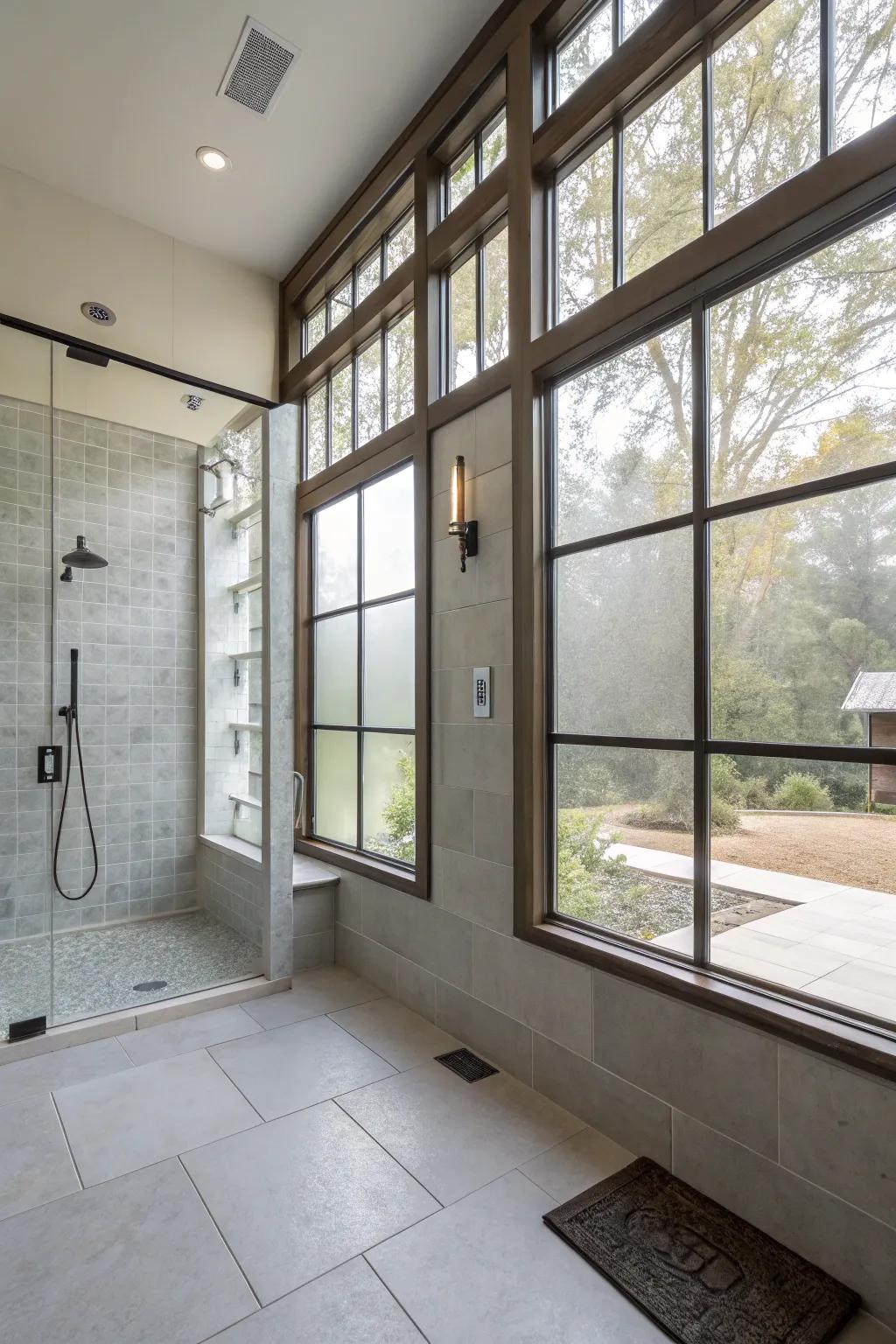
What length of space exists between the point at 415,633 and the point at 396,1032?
5.27 feet

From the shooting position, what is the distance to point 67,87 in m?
2.91

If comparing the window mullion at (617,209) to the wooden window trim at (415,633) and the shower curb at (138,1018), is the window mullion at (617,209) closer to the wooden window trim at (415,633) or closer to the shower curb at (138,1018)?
the wooden window trim at (415,633)

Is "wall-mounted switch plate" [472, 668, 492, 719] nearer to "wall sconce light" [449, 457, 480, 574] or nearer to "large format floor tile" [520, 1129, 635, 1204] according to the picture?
"wall sconce light" [449, 457, 480, 574]

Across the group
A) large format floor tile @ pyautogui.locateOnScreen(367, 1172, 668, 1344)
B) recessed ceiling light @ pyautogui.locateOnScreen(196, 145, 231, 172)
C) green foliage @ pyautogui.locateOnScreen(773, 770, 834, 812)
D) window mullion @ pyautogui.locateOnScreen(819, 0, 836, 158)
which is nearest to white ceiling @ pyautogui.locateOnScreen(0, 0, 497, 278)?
recessed ceiling light @ pyautogui.locateOnScreen(196, 145, 231, 172)

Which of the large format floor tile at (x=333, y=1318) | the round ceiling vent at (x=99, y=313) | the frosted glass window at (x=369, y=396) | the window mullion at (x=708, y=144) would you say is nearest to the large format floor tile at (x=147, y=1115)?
the large format floor tile at (x=333, y=1318)

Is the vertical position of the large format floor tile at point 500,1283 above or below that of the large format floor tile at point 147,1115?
above

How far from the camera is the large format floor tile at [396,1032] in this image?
2553mm

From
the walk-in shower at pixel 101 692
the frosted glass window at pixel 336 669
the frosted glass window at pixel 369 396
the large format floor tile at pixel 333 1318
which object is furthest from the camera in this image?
the frosted glass window at pixel 336 669

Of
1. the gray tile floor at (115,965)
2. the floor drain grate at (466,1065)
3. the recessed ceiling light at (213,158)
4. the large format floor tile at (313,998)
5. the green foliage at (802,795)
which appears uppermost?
the recessed ceiling light at (213,158)

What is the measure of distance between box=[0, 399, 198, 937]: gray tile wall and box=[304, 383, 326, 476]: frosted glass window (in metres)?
0.79

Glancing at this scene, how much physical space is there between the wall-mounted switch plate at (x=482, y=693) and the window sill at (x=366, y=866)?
2.53 ft

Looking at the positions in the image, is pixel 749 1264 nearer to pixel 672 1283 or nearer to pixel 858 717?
pixel 672 1283

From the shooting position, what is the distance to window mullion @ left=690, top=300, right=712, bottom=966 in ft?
6.19

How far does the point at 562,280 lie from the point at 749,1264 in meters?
2.86
